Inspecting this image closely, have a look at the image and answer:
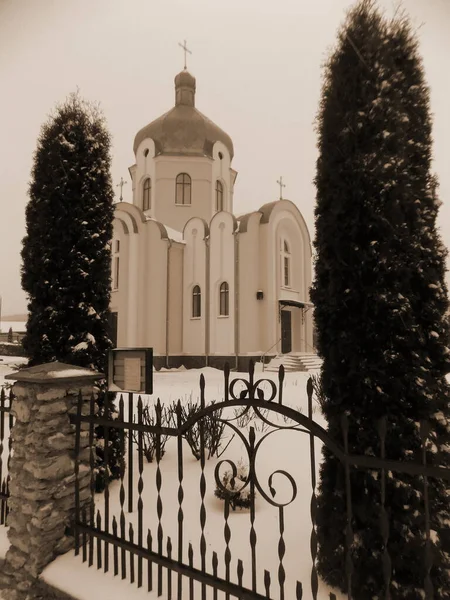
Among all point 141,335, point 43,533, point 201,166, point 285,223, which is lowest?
point 43,533

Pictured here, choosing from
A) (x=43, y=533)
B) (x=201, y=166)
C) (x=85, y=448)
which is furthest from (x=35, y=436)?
(x=201, y=166)

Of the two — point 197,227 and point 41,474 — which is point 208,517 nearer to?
point 41,474

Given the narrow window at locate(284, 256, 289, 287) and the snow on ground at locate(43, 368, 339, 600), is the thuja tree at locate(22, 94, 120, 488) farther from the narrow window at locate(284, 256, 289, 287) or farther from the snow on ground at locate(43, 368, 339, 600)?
the narrow window at locate(284, 256, 289, 287)

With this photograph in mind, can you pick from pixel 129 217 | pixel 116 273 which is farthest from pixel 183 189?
pixel 116 273

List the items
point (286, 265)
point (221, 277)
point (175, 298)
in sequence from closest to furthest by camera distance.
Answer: point (221, 277) < point (175, 298) < point (286, 265)

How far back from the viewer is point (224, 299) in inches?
656

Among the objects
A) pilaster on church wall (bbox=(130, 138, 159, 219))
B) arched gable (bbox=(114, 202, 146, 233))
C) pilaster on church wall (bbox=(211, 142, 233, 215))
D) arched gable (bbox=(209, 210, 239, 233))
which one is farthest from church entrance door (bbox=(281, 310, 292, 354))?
pilaster on church wall (bbox=(130, 138, 159, 219))

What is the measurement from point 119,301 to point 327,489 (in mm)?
15532

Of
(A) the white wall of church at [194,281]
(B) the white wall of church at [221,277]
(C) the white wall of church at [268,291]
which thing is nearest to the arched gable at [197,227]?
(A) the white wall of church at [194,281]

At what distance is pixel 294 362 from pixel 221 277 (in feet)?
15.3

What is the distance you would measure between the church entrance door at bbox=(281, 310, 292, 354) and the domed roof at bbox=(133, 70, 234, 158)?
889 cm

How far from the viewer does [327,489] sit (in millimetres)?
2455

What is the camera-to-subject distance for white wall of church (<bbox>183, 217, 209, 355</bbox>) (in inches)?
664

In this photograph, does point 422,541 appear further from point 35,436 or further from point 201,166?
point 201,166
